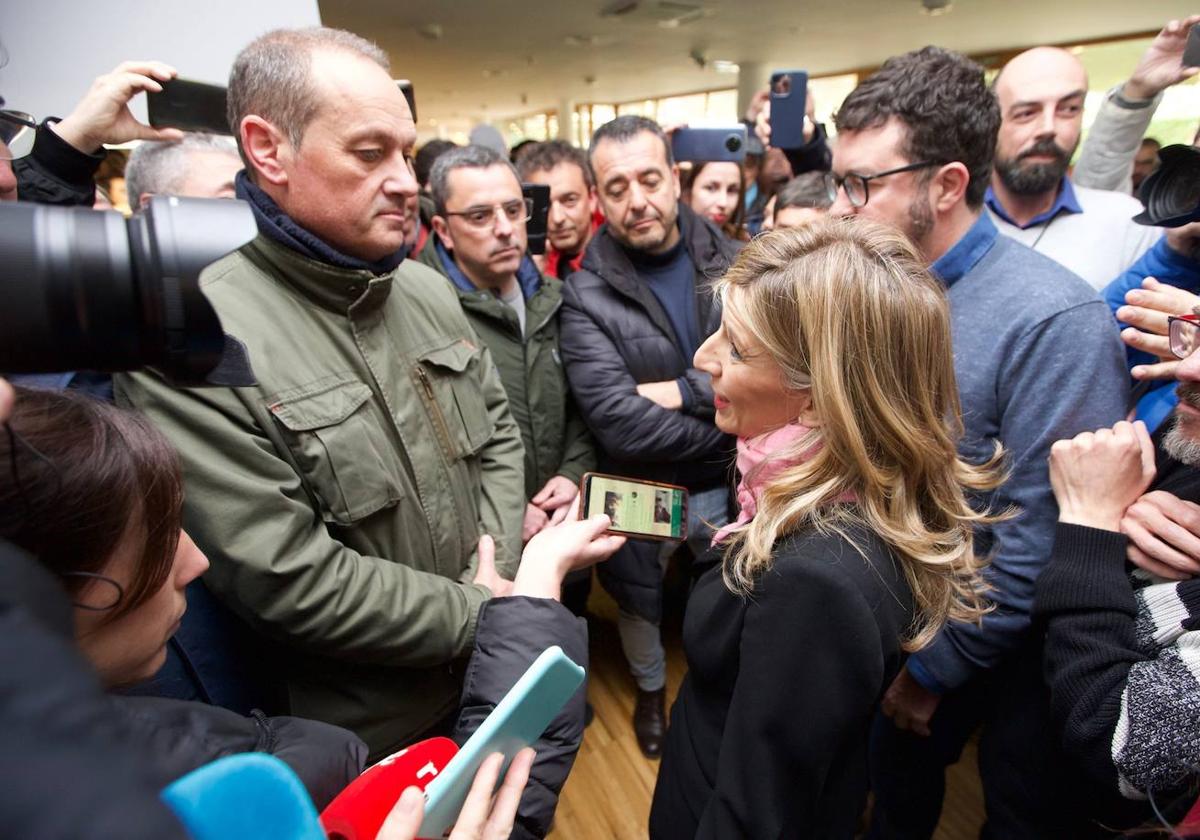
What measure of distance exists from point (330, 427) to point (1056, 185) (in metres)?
2.02

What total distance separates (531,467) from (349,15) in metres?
7.19

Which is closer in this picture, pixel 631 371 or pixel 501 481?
pixel 501 481

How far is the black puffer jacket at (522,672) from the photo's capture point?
0.80 m

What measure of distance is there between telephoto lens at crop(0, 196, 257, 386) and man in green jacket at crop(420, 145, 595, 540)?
49.1 inches

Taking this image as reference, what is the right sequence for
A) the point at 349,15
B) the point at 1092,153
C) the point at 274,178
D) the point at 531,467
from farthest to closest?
the point at 349,15 → the point at 1092,153 → the point at 531,467 → the point at 274,178

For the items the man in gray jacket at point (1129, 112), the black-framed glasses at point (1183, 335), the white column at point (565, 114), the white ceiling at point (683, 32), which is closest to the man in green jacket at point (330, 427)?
the black-framed glasses at point (1183, 335)

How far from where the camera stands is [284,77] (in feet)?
3.17

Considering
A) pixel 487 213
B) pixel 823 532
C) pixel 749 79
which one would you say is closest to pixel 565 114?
pixel 749 79

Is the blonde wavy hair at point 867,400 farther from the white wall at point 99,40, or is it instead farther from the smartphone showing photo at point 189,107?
the white wall at point 99,40

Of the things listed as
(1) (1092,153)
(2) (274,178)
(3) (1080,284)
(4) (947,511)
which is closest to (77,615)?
(2) (274,178)

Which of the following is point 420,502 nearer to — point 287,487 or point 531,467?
point 287,487

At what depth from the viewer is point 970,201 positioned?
127 centimetres

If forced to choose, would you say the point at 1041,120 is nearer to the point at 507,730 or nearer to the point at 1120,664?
the point at 1120,664

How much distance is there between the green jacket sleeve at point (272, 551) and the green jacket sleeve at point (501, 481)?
0.25 m
